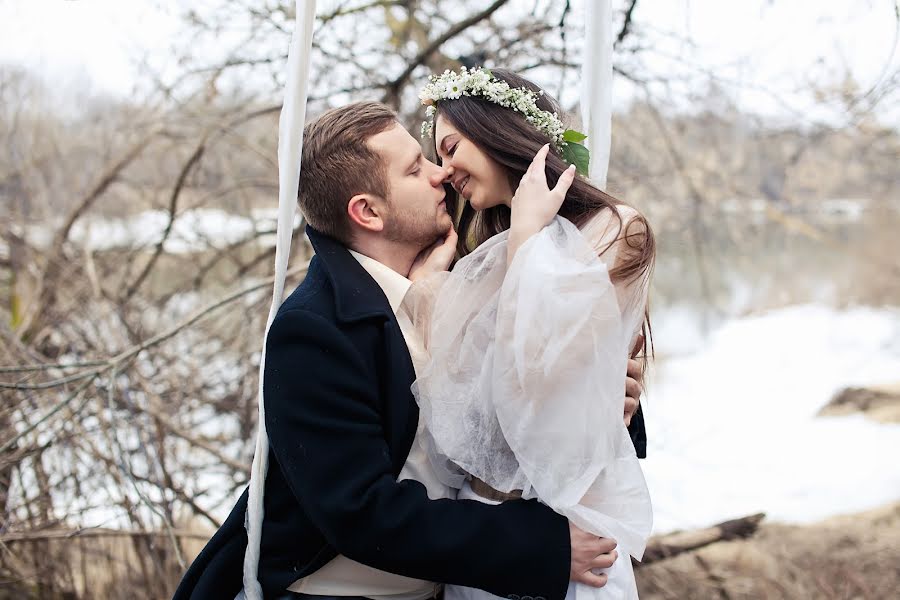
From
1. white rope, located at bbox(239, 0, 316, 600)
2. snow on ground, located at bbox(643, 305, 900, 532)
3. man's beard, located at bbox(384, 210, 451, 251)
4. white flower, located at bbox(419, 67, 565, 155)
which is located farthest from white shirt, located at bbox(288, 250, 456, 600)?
snow on ground, located at bbox(643, 305, 900, 532)

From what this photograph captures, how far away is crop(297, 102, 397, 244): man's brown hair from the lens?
172cm

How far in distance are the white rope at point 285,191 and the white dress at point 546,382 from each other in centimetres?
34

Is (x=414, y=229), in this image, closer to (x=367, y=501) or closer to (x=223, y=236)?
(x=367, y=501)

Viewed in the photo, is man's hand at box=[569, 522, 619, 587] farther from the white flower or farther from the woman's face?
the white flower

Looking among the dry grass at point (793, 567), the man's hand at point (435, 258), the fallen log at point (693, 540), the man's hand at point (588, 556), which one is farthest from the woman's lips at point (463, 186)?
the dry grass at point (793, 567)

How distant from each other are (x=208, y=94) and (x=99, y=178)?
0.98 m

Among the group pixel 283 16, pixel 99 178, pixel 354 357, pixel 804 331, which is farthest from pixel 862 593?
pixel 804 331

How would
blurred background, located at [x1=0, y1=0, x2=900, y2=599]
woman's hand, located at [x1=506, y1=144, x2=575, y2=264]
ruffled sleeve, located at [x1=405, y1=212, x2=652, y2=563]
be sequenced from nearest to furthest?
ruffled sleeve, located at [x1=405, y1=212, x2=652, y2=563] → woman's hand, located at [x1=506, y1=144, x2=575, y2=264] → blurred background, located at [x1=0, y1=0, x2=900, y2=599]

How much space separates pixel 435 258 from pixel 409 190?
6.6 inches

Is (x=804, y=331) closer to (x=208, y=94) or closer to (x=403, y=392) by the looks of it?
(x=208, y=94)

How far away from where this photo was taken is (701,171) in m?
6.44

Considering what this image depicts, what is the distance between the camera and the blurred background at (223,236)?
3645 mm

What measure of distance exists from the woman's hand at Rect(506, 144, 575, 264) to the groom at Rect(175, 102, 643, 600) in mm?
248

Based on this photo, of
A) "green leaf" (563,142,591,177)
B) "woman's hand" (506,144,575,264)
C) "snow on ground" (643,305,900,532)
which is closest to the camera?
"woman's hand" (506,144,575,264)
